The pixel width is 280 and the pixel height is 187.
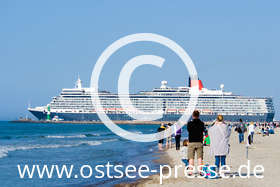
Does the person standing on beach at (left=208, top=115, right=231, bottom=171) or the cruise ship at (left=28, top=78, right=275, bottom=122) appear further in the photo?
the cruise ship at (left=28, top=78, right=275, bottom=122)

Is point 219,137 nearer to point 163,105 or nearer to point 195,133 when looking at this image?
point 195,133

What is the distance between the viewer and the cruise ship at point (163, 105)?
98.8 m

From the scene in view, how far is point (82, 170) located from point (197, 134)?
570 centimetres

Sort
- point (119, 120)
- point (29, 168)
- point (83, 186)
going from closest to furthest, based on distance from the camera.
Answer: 1. point (83, 186)
2. point (29, 168)
3. point (119, 120)

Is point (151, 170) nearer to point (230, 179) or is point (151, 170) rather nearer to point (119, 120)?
point (230, 179)

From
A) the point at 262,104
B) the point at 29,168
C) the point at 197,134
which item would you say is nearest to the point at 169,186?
the point at 197,134

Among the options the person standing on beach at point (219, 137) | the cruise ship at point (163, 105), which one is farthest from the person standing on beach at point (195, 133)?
the cruise ship at point (163, 105)

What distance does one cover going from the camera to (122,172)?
1270 centimetres

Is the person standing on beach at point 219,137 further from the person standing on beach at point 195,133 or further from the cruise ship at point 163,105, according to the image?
the cruise ship at point 163,105

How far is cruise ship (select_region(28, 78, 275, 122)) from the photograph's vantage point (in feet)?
324

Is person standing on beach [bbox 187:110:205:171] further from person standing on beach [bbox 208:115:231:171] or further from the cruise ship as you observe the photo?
the cruise ship

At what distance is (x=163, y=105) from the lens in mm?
99875

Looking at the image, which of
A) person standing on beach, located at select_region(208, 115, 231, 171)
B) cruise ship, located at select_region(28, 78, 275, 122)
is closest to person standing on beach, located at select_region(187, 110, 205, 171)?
person standing on beach, located at select_region(208, 115, 231, 171)

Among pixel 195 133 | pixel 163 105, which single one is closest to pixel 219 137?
pixel 195 133
